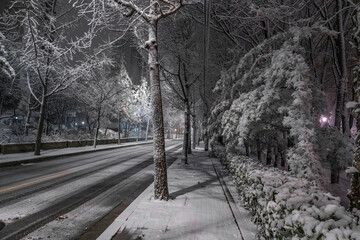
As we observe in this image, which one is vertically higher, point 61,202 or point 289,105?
point 289,105

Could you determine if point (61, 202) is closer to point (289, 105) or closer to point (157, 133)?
point (157, 133)

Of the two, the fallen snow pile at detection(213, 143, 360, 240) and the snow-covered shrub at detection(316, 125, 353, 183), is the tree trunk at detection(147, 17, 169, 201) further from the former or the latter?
the snow-covered shrub at detection(316, 125, 353, 183)

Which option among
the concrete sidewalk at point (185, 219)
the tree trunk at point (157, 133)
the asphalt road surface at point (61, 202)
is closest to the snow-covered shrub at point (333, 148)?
the concrete sidewalk at point (185, 219)

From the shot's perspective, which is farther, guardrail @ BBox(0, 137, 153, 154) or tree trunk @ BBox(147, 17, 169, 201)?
guardrail @ BBox(0, 137, 153, 154)

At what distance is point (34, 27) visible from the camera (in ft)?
49.1

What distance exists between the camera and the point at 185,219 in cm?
517

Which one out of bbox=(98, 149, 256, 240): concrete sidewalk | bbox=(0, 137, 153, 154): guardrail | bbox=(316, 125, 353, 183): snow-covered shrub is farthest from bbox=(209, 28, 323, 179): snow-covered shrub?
bbox=(0, 137, 153, 154): guardrail

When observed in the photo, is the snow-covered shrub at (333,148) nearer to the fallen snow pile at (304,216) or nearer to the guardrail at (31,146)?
the fallen snow pile at (304,216)

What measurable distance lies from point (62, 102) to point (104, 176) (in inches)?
1405

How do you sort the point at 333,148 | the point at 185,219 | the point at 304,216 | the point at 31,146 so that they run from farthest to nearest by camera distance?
the point at 31,146 < the point at 333,148 < the point at 185,219 < the point at 304,216

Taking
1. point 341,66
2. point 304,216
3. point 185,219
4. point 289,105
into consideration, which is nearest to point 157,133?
point 185,219

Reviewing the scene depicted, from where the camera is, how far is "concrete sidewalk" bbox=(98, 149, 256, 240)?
14.4 ft

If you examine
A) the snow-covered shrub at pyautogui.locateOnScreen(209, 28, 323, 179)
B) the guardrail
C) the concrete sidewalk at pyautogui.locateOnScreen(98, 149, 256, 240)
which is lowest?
the concrete sidewalk at pyautogui.locateOnScreen(98, 149, 256, 240)

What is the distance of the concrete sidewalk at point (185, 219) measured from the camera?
4387 mm
